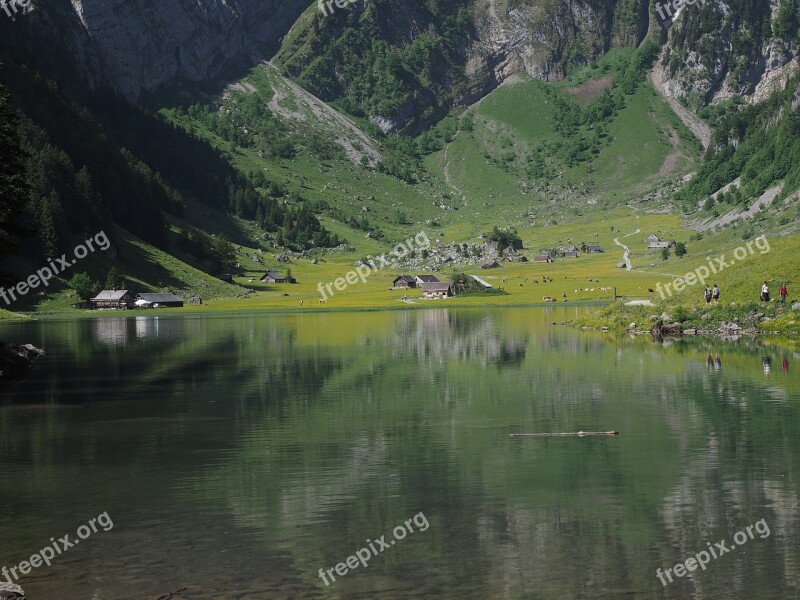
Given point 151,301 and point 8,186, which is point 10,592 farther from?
point 151,301

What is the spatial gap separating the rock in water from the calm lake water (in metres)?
0.76

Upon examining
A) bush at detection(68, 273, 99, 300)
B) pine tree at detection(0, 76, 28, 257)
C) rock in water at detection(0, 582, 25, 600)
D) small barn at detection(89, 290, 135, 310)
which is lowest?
rock in water at detection(0, 582, 25, 600)

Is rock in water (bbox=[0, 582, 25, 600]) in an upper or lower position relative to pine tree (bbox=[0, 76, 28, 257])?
lower

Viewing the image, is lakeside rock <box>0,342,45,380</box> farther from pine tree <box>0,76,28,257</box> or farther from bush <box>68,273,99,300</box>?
bush <box>68,273,99,300</box>

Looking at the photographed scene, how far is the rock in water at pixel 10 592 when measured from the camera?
22078 mm

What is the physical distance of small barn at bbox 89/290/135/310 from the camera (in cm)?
18788

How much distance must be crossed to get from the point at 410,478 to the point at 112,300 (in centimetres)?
16597

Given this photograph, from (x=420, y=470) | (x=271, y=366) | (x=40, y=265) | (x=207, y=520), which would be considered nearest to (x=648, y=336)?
(x=271, y=366)

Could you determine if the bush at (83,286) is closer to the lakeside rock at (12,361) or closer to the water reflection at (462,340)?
the water reflection at (462,340)

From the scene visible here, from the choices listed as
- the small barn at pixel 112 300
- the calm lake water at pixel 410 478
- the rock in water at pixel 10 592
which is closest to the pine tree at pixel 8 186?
the calm lake water at pixel 410 478

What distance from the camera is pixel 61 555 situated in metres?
26.1

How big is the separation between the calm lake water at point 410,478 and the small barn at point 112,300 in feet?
398

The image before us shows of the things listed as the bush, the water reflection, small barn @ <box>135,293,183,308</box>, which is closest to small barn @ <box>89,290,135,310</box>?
small barn @ <box>135,293,183,308</box>

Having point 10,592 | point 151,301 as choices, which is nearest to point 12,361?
point 10,592
